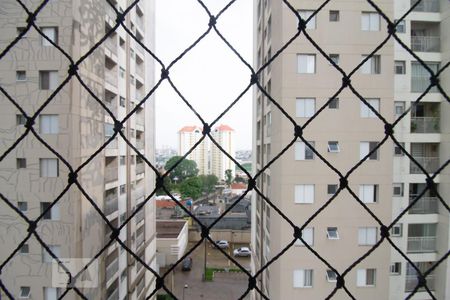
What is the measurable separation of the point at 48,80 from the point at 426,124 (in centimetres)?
356

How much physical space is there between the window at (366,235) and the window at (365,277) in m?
0.27

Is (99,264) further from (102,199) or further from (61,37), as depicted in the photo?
(61,37)

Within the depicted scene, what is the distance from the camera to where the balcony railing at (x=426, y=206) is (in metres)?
2.86

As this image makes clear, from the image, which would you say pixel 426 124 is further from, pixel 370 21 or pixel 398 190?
pixel 370 21

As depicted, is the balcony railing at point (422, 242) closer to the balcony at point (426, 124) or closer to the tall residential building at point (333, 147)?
the tall residential building at point (333, 147)

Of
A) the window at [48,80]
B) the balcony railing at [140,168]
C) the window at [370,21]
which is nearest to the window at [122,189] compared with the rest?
the balcony railing at [140,168]

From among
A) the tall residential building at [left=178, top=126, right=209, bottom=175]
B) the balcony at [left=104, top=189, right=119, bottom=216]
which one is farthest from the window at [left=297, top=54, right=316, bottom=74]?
the tall residential building at [left=178, top=126, right=209, bottom=175]

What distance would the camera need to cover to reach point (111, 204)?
2807mm

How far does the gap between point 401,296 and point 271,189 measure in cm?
175

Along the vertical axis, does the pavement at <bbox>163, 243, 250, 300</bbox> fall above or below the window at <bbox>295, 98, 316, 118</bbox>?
below

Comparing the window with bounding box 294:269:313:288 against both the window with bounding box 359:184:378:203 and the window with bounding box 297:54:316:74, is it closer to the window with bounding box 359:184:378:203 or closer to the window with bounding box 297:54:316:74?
the window with bounding box 359:184:378:203

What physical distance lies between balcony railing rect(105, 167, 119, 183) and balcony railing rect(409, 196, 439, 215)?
317cm

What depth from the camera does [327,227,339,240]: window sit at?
2.47m

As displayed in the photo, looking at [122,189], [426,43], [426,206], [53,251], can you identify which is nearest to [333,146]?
[426,206]
